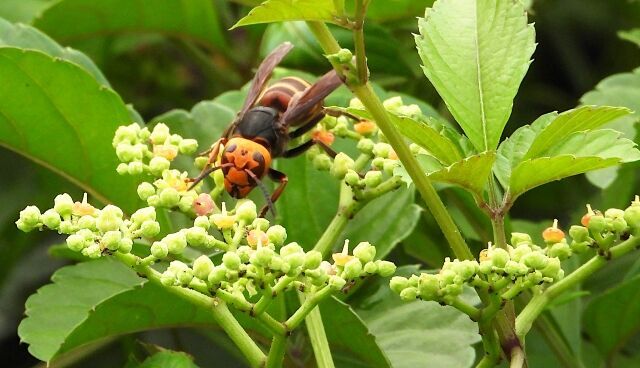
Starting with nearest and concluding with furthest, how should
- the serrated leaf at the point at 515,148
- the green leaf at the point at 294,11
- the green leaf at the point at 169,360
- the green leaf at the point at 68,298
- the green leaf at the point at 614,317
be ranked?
1. the green leaf at the point at 294,11
2. the serrated leaf at the point at 515,148
3. the green leaf at the point at 169,360
4. the green leaf at the point at 68,298
5. the green leaf at the point at 614,317

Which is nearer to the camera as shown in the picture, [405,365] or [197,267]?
[197,267]

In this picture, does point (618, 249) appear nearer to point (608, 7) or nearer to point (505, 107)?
point (505, 107)

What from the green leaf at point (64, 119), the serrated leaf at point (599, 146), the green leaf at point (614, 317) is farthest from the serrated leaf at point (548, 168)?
the green leaf at point (64, 119)

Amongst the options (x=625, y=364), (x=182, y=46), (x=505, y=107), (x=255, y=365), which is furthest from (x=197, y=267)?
(x=182, y=46)

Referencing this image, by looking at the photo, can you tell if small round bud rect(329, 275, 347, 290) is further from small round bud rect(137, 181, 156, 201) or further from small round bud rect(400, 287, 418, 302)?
small round bud rect(137, 181, 156, 201)

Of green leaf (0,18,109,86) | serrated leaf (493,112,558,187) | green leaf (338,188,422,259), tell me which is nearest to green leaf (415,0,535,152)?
serrated leaf (493,112,558,187)

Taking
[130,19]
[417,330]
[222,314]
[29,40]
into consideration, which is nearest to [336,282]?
[222,314]

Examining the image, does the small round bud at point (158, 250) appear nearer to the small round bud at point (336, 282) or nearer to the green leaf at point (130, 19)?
the small round bud at point (336, 282)
